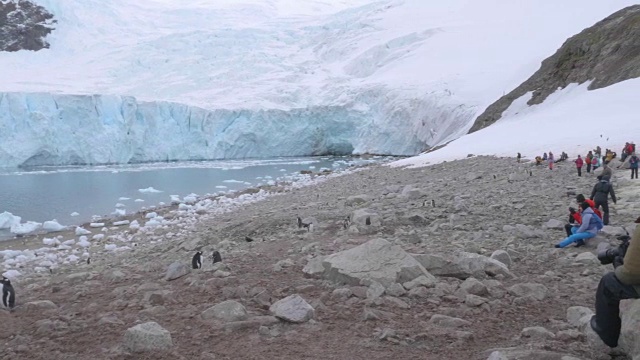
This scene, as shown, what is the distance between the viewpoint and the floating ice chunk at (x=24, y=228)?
49.7 feet

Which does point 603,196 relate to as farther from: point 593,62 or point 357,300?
point 593,62

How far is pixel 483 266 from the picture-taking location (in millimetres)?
4844

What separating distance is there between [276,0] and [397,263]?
90.9 m

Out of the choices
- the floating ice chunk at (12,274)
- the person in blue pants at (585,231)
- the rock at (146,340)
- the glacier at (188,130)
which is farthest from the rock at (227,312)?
the glacier at (188,130)

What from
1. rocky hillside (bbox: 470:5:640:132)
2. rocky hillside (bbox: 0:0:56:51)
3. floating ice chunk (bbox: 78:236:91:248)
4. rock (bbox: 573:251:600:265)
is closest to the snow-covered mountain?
rocky hillside (bbox: 0:0:56:51)

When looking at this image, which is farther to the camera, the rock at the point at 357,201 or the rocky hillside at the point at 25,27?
the rocky hillside at the point at 25,27

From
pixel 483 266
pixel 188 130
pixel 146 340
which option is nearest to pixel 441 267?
pixel 483 266

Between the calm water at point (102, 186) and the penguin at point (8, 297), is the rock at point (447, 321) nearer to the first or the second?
the penguin at point (8, 297)

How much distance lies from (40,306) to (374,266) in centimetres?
305

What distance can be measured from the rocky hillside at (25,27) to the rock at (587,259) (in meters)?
72.2

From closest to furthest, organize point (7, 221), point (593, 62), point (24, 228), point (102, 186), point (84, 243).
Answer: point (84, 243) < point (24, 228) < point (7, 221) < point (593, 62) < point (102, 186)

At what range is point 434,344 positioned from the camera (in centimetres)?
356

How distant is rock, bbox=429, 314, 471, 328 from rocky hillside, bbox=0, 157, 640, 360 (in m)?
0.01

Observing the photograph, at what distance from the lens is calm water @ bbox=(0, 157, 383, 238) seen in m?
19.7
